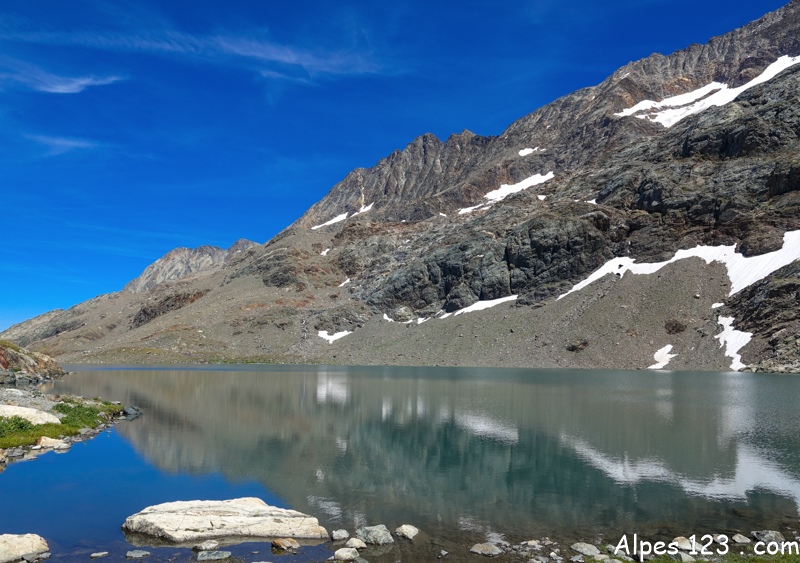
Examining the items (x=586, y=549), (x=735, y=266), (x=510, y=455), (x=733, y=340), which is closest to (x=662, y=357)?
(x=733, y=340)

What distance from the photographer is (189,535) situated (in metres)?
14.0

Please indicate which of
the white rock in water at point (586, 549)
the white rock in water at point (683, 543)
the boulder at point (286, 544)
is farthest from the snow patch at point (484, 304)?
the boulder at point (286, 544)

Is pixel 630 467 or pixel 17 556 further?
pixel 630 467

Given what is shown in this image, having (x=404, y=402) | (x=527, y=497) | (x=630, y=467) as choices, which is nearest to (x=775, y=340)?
(x=404, y=402)

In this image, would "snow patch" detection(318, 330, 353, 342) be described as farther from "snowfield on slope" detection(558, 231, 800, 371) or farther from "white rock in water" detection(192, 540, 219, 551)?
"white rock in water" detection(192, 540, 219, 551)

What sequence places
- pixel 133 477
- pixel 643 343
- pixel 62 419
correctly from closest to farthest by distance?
pixel 133 477, pixel 62 419, pixel 643 343

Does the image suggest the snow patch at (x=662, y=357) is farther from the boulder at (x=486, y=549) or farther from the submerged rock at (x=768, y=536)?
the boulder at (x=486, y=549)

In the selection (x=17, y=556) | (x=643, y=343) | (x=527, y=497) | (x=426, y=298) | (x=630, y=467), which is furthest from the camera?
(x=426, y=298)

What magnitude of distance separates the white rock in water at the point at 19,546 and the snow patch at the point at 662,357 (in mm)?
91398

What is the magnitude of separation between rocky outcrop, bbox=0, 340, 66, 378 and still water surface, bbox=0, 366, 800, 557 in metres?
38.3

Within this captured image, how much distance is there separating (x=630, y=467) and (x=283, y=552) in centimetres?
1691

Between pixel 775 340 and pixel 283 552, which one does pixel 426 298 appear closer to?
pixel 775 340

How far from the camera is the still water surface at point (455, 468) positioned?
16.0m

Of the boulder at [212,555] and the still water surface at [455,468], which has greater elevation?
the boulder at [212,555]
